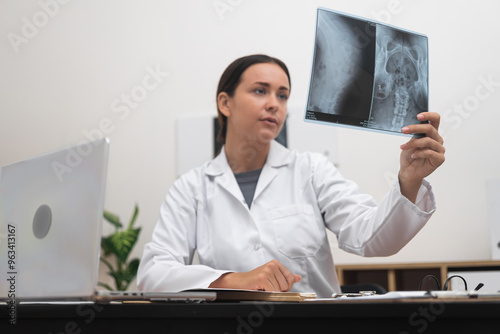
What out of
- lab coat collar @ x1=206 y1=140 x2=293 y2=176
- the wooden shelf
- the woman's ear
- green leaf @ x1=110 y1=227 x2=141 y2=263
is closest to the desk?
lab coat collar @ x1=206 y1=140 x2=293 y2=176

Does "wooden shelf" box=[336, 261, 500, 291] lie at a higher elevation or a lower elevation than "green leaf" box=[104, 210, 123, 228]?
lower

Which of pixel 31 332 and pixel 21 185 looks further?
pixel 21 185

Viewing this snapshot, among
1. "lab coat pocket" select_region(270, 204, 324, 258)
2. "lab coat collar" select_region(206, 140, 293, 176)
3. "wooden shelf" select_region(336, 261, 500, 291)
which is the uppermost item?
"lab coat collar" select_region(206, 140, 293, 176)

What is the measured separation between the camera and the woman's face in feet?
5.61

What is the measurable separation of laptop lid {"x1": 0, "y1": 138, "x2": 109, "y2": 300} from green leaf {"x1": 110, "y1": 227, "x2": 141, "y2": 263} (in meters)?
2.27

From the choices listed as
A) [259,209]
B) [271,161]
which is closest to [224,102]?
[271,161]

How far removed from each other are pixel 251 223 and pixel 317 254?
23cm

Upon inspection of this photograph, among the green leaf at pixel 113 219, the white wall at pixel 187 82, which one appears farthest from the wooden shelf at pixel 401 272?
the green leaf at pixel 113 219

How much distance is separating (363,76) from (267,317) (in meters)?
0.67

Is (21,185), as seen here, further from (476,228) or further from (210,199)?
(476,228)

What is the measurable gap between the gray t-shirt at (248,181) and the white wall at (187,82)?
158 cm

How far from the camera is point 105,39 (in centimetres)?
387

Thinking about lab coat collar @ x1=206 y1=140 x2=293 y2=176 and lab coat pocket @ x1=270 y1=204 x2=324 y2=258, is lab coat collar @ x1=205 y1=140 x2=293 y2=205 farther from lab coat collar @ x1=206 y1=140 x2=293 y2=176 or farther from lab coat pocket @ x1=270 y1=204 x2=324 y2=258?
lab coat pocket @ x1=270 y1=204 x2=324 y2=258

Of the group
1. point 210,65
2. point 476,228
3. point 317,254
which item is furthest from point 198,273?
point 210,65
